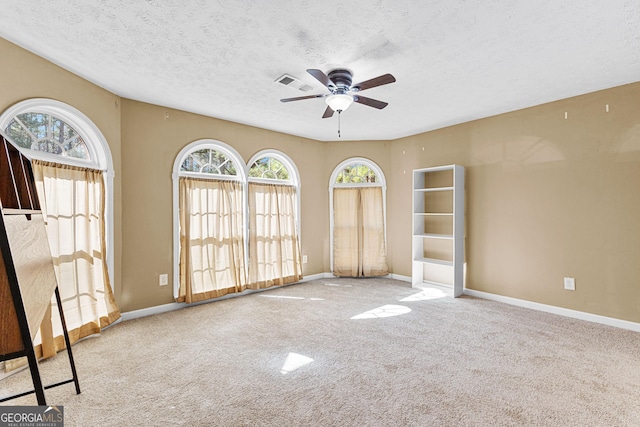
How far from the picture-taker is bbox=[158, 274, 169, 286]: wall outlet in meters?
3.81

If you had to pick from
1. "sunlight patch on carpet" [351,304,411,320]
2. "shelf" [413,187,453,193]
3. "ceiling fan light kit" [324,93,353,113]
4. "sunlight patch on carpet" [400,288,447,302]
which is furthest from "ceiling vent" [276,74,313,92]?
"sunlight patch on carpet" [400,288,447,302]

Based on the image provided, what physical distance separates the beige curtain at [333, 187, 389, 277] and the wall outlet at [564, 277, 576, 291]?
265cm

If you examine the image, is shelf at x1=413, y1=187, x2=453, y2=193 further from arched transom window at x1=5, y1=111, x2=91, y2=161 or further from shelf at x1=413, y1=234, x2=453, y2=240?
arched transom window at x1=5, y1=111, x2=91, y2=161

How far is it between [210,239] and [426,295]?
10.8 ft

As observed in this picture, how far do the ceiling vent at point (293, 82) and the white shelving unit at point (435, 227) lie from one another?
250cm

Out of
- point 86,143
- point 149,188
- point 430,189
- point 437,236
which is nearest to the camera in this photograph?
point 86,143

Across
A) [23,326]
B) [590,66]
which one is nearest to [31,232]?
[23,326]

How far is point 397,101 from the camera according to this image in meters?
3.69

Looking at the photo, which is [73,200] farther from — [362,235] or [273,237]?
[362,235]

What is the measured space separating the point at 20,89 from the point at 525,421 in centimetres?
448

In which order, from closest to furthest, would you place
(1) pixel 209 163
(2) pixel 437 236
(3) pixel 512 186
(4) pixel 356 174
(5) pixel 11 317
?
(5) pixel 11 317, (3) pixel 512 186, (1) pixel 209 163, (2) pixel 437 236, (4) pixel 356 174

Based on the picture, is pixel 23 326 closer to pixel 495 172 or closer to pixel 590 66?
pixel 590 66

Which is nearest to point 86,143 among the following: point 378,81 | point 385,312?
point 378,81

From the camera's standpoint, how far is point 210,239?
13.7 ft
